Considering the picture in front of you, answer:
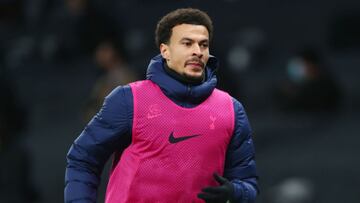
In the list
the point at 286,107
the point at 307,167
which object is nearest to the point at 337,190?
the point at 307,167

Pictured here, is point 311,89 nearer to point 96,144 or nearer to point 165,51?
point 165,51

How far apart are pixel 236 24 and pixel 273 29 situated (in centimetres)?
50

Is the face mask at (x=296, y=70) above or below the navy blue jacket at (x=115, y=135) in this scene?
below

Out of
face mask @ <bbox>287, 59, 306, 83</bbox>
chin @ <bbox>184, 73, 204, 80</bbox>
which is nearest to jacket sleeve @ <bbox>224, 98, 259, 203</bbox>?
chin @ <bbox>184, 73, 204, 80</bbox>

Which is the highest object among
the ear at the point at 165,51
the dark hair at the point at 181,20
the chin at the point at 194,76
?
the dark hair at the point at 181,20

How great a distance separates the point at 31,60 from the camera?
42.6ft

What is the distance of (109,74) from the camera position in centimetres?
950

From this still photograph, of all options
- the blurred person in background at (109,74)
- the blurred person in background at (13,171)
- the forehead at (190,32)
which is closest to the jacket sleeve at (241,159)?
the forehead at (190,32)

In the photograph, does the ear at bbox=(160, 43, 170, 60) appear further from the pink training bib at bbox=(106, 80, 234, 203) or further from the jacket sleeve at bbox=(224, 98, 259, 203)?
the jacket sleeve at bbox=(224, 98, 259, 203)

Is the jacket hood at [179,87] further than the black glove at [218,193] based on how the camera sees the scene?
Yes

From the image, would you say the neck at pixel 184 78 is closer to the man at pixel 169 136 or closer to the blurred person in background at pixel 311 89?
the man at pixel 169 136

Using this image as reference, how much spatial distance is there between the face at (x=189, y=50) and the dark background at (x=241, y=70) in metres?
3.73

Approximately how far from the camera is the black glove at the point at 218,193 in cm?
471

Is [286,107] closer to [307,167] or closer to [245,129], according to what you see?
[307,167]
